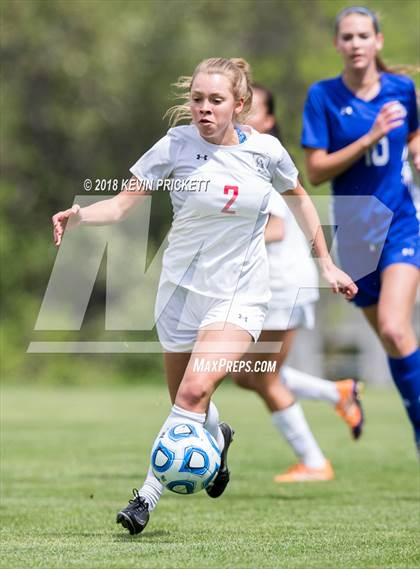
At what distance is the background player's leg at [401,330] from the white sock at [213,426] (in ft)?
4.21

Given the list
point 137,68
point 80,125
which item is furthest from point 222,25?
point 80,125

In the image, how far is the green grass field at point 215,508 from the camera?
14.2ft

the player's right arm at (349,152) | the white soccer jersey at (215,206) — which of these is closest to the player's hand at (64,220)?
the white soccer jersey at (215,206)

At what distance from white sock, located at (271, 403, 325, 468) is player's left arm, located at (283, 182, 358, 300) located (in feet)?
7.93

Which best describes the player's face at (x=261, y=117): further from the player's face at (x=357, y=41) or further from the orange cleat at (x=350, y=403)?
the orange cleat at (x=350, y=403)

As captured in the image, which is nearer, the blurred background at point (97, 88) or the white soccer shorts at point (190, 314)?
the white soccer shorts at point (190, 314)

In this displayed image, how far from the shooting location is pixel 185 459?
468 cm

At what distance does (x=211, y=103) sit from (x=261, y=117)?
2.46m

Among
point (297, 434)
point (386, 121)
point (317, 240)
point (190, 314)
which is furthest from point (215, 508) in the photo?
point (386, 121)

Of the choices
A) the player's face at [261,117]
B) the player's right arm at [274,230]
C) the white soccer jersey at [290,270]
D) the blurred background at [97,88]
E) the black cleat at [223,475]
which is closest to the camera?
the black cleat at [223,475]

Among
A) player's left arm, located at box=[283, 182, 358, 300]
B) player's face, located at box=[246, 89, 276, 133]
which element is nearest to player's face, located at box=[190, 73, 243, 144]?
player's left arm, located at box=[283, 182, 358, 300]

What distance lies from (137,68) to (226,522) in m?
25.6

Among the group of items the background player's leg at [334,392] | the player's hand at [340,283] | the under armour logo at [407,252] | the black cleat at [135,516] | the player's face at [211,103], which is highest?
the player's face at [211,103]

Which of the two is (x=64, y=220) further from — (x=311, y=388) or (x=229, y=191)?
(x=311, y=388)
